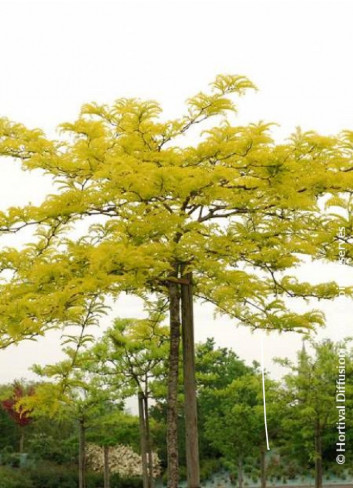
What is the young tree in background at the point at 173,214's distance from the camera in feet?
31.7

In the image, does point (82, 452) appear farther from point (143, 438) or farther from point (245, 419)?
point (245, 419)

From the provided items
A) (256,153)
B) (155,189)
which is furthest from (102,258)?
(256,153)

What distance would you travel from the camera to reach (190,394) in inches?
450

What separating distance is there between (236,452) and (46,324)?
12.4 metres

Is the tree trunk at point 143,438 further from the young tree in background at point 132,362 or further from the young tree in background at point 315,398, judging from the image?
the young tree in background at point 315,398

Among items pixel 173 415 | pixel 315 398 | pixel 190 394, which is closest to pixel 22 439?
pixel 315 398

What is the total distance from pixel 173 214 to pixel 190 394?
3294 mm

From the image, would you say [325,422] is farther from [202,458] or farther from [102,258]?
[102,258]

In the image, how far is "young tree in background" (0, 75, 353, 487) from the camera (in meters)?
9.67

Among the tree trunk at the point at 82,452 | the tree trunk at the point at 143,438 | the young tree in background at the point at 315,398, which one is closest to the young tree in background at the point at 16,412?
the tree trunk at the point at 82,452

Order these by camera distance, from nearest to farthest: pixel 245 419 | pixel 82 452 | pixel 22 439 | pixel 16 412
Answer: pixel 82 452, pixel 245 419, pixel 16 412, pixel 22 439

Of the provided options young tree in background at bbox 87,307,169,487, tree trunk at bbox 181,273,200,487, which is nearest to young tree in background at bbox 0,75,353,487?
tree trunk at bbox 181,273,200,487

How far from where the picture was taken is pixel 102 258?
9117 millimetres

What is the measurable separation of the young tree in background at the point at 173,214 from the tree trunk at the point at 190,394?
0.07 ft
